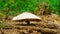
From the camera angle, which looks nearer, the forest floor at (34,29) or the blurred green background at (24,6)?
the forest floor at (34,29)

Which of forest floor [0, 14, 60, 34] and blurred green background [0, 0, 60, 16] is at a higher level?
blurred green background [0, 0, 60, 16]

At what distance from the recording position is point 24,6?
23.9 feet

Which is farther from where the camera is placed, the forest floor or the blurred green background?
the blurred green background

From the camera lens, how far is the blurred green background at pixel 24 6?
7.01 metres

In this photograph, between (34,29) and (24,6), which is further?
(24,6)

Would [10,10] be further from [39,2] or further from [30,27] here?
[30,27]

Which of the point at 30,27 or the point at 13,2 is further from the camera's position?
the point at 13,2

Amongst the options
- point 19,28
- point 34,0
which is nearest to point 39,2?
point 34,0

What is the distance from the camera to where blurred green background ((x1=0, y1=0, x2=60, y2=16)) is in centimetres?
701

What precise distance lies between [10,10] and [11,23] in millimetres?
1799

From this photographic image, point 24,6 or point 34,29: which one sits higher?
point 24,6

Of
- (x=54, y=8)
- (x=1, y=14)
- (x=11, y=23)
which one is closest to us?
(x=11, y=23)

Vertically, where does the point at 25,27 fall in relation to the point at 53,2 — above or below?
below

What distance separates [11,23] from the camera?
5.44 m
